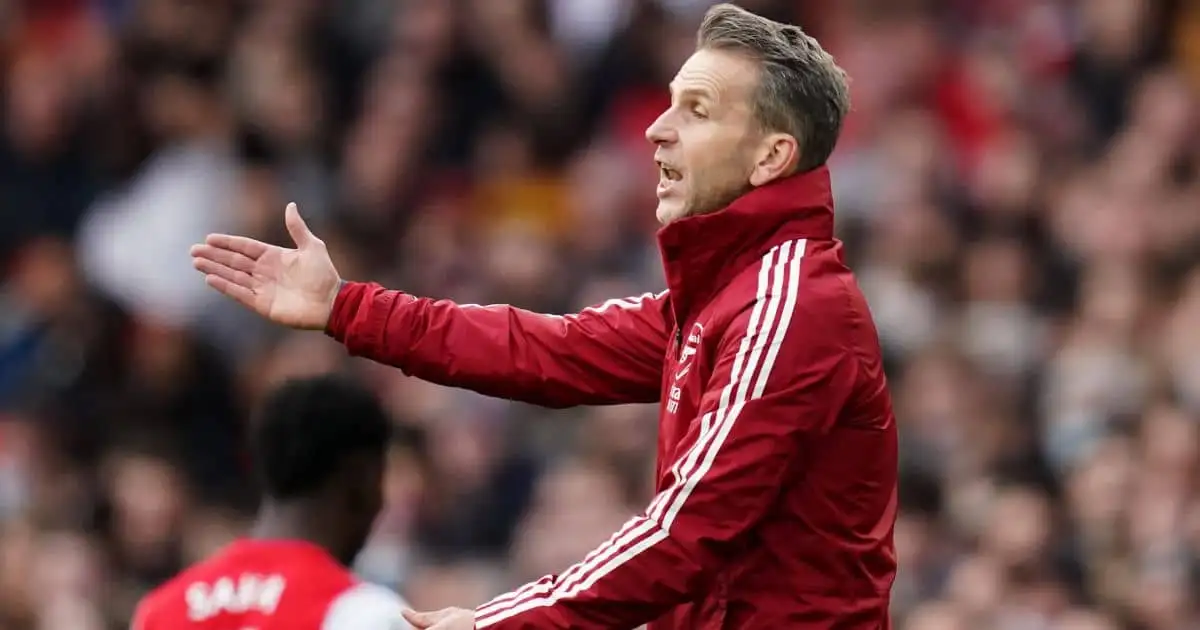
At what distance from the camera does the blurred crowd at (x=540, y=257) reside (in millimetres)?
7941

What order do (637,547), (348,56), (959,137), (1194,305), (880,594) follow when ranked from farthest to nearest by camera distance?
(348,56) → (959,137) → (1194,305) → (880,594) → (637,547)

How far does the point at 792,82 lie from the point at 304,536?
122 centimetres

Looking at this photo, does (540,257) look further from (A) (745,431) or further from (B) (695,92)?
(A) (745,431)

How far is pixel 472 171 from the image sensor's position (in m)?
10.2

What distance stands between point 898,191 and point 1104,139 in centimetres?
92

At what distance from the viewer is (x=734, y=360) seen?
423 centimetres

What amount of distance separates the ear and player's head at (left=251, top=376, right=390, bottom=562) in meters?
0.83

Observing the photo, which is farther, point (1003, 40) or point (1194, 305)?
point (1003, 40)

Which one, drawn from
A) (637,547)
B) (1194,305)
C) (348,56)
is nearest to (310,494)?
(637,547)

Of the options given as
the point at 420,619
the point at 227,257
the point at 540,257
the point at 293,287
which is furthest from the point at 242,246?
the point at 540,257

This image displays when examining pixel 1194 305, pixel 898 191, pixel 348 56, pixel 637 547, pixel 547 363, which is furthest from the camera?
pixel 348 56

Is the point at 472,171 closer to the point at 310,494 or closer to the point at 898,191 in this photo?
the point at 898,191

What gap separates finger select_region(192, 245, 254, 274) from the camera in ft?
15.6

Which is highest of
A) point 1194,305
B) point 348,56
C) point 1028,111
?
point 348,56
